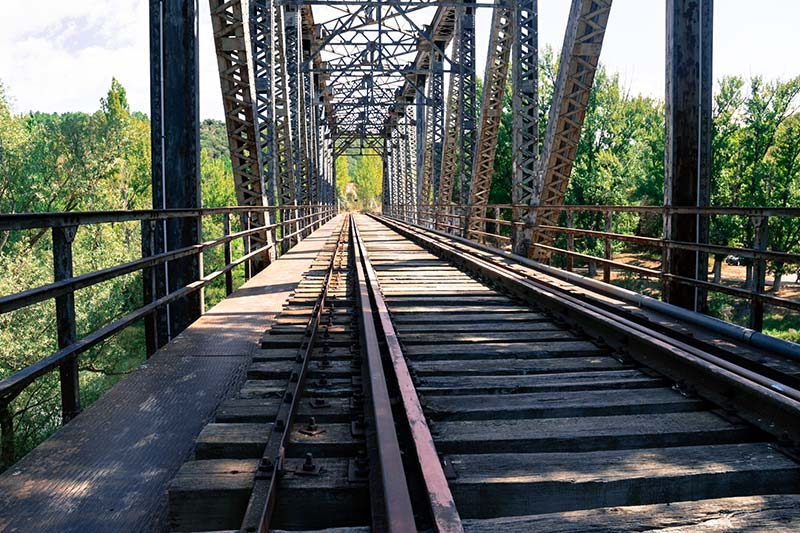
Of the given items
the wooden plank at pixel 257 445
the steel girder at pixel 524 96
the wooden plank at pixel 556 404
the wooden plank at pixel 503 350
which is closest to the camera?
the wooden plank at pixel 257 445

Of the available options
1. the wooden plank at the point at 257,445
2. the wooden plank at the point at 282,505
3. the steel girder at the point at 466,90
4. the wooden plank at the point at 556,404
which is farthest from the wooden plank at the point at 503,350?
the steel girder at the point at 466,90

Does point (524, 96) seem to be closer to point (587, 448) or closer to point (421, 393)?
point (421, 393)

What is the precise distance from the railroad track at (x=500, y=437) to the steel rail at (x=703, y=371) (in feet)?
0.04

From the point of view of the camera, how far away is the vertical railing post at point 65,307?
377 centimetres

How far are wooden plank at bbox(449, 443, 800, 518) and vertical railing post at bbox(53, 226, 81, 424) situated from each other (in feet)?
7.55

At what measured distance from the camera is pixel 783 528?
7.90ft

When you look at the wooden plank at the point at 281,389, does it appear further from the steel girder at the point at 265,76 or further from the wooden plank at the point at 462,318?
the steel girder at the point at 265,76

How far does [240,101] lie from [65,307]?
26.6ft

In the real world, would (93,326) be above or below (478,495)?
below

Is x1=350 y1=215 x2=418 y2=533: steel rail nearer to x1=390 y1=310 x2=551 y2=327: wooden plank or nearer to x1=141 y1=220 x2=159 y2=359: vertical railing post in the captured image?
x1=390 y1=310 x2=551 y2=327: wooden plank

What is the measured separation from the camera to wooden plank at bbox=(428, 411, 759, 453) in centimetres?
328

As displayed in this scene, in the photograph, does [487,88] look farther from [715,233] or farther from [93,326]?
[715,233]

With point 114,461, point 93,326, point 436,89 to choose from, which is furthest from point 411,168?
point 114,461

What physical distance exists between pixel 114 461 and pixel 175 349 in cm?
235
